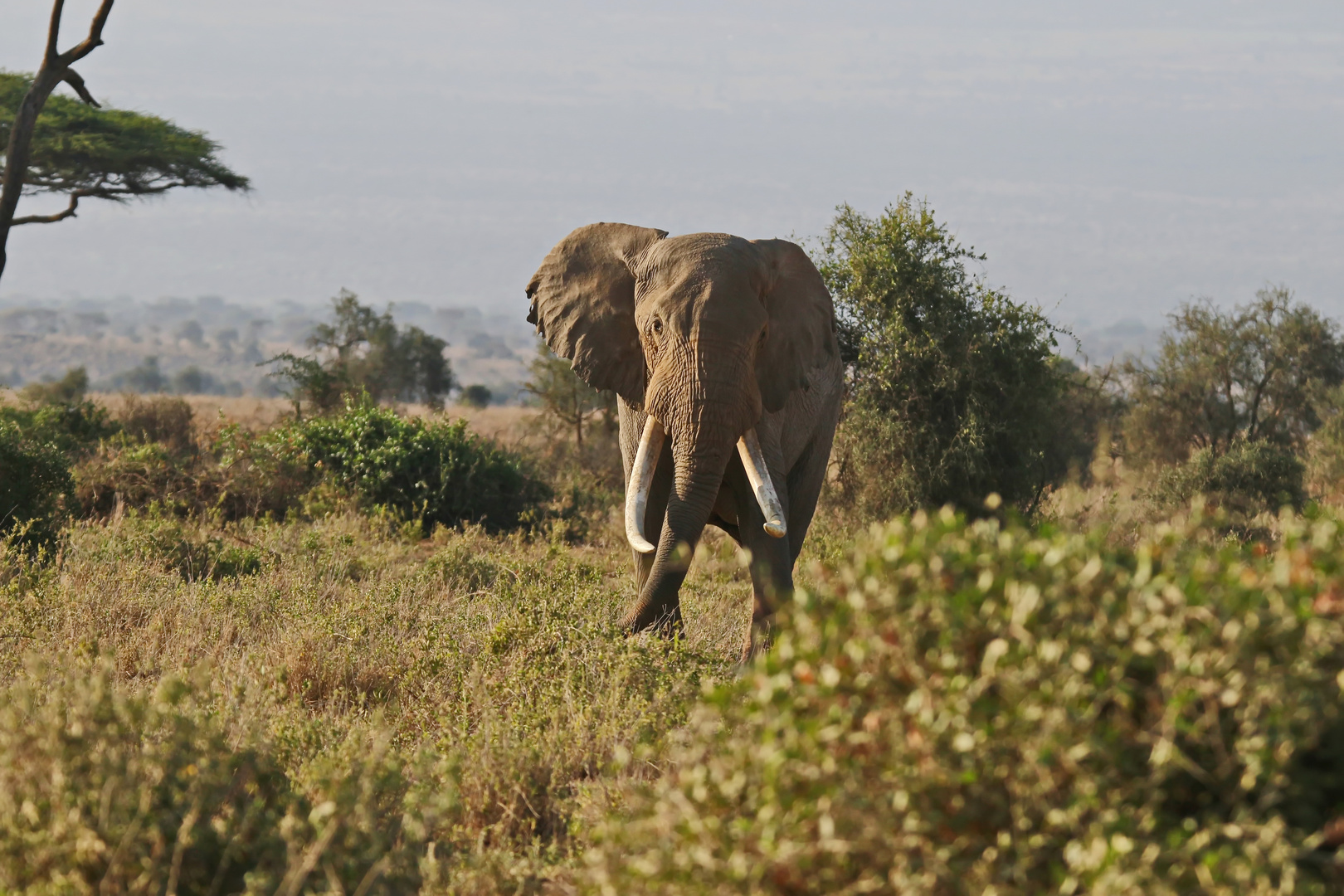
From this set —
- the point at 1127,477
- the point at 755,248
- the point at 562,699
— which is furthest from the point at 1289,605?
the point at 1127,477

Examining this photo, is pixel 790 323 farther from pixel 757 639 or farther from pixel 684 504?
pixel 757 639

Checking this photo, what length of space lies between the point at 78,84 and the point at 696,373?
15.5 m

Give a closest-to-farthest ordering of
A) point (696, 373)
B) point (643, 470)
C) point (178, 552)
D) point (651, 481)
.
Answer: point (696, 373) < point (643, 470) < point (651, 481) < point (178, 552)

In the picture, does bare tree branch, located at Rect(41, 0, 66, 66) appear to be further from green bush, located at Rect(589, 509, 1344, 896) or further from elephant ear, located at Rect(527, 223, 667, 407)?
green bush, located at Rect(589, 509, 1344, 896)

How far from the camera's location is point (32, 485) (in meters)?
11.0

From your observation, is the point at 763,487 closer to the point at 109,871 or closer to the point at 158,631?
the point at 158,631

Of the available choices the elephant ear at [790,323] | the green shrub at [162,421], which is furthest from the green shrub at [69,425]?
the elephant ear at [790,323]

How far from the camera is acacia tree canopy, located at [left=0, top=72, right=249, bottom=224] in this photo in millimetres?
22250

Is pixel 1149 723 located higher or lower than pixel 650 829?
higher

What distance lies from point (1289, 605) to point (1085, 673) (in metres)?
0.52

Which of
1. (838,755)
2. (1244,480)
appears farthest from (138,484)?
(1244,480)

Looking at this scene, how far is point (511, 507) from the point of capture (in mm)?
14766

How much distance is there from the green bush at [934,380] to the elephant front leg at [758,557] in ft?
21.1

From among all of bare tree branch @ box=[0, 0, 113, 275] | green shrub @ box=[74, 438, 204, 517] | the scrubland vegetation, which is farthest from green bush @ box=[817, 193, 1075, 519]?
bare tree branch @ box=[0, 0, 113, 275]
